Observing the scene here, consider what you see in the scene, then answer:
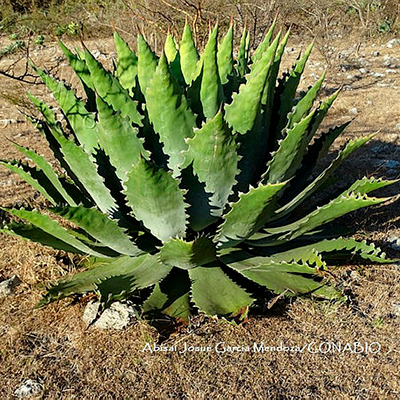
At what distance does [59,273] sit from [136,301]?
20.5 inches

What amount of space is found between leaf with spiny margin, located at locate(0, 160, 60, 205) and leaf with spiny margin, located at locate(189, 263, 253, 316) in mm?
837

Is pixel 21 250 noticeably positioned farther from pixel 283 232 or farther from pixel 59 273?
pixel 283 232

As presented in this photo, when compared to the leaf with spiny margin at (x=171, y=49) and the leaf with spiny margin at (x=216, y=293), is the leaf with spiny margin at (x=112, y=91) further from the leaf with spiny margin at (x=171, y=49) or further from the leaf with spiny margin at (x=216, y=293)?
the leaf with spiny margin at (x=216, y=293)

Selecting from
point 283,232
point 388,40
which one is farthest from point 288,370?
point 388,40

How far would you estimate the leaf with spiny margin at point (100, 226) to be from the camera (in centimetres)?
196

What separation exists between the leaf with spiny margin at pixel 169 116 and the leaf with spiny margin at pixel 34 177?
746 millimetres

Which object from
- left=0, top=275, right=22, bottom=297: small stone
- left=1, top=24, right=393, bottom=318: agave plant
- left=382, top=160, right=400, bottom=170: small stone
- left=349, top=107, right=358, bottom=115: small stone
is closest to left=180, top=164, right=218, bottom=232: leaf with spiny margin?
left=1, top=24, right=393, bottom=318: agave plant

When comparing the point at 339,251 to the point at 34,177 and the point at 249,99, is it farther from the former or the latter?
the point at 34,177

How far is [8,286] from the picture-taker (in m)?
2.55

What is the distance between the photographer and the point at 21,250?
290 centimetres

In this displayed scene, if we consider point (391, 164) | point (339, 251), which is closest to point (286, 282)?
point (339, 251)

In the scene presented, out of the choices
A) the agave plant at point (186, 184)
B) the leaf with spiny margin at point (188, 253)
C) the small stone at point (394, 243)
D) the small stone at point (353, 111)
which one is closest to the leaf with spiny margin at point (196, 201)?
the agave plant at point (186, 184)

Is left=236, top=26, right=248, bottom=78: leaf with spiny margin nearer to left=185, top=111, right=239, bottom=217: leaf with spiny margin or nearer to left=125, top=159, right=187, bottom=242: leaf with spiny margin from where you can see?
left=185, top=111, right=239, bottom=217: leaf with spiny margin

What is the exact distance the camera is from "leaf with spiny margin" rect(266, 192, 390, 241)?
2.10 metres
